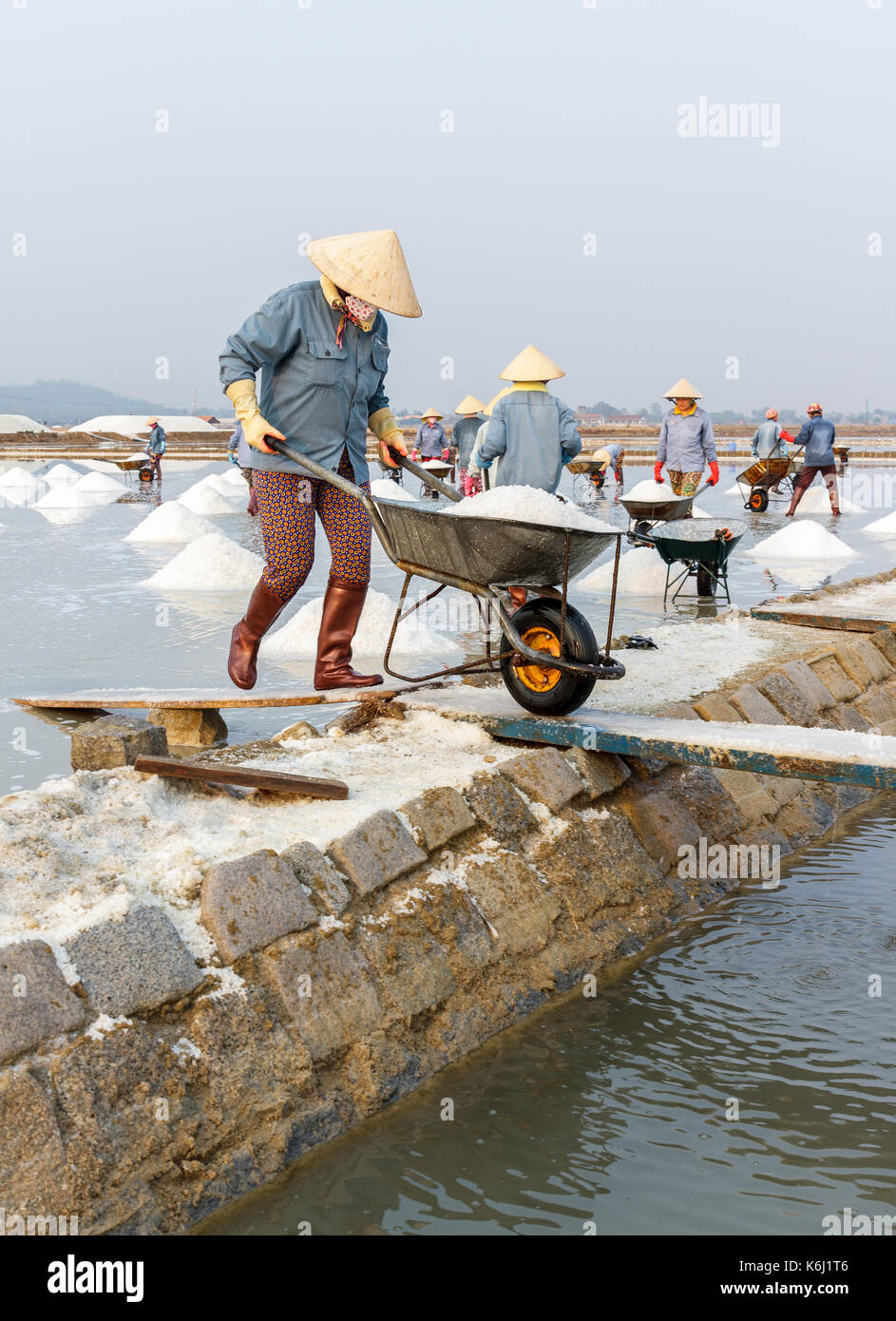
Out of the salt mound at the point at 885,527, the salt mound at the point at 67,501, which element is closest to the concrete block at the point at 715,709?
A: the salt mound at the point at 885,527

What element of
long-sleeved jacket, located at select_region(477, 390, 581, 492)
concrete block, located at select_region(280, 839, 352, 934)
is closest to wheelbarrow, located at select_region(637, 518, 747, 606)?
long-sleeved jacket, located at select_region(477, 390, 581, 492)

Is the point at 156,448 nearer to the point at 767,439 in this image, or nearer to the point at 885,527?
the point at 767,439

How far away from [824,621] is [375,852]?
4688mm

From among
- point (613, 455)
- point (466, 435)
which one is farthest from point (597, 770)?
point (613, 455)

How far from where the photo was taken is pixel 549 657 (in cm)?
429

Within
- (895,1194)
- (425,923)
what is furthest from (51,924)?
(895,1194)

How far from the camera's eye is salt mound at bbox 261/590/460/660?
7629 mm

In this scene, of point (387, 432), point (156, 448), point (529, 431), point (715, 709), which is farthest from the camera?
point (156, 448)

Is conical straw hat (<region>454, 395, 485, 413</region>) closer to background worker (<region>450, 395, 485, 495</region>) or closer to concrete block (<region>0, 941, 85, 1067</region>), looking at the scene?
background worker (<region>450, 395, 485, 495</region>)

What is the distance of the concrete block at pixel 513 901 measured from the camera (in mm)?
3721

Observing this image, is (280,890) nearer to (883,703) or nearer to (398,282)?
(398,282)

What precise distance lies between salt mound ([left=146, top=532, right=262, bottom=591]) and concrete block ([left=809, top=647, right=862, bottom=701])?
511 cm

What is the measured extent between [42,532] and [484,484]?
35.1 feet

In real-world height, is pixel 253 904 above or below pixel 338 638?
below
